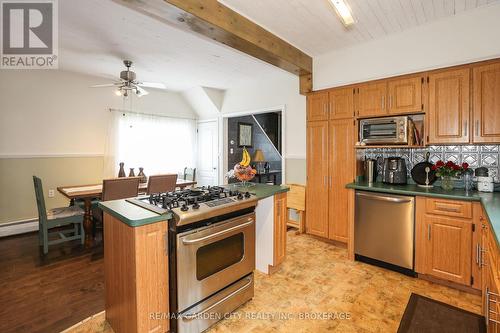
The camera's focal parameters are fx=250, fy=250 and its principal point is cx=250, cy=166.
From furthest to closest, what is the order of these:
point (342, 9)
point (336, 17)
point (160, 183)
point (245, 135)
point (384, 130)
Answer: point (245, 135), point (160, 183), point (384, 130), point (336, 17), point (342, 9)

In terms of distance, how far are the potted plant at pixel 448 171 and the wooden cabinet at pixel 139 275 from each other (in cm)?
279

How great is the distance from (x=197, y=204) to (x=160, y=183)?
79.9 inches

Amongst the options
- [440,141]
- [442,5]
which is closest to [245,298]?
[440,141]

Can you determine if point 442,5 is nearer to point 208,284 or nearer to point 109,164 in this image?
point 208,284

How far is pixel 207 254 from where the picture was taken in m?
1.85

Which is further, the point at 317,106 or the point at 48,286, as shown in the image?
the point at 317,106

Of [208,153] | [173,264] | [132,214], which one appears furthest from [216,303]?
[208,153]

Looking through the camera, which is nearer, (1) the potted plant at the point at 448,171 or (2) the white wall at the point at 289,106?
(1) the potted plant at the point at 448,171

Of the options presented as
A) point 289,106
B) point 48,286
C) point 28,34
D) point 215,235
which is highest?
point 28,34

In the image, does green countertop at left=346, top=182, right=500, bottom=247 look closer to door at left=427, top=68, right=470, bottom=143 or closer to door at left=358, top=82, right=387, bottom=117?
door at left=427, top=68, right=470, bottom=143

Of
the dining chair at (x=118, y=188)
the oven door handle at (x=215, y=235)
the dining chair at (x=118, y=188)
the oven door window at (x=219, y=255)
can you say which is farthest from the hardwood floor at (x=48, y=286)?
the oven door handle at (x=215, y=235)

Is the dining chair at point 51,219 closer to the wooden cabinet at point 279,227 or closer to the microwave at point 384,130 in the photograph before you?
the wooden cabinet at point 279,227

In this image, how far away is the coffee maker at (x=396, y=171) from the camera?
9.82ft

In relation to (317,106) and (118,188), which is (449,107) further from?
(118,188)
